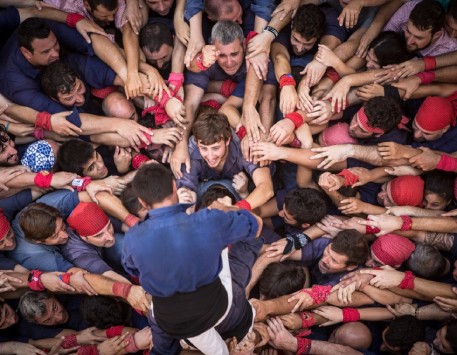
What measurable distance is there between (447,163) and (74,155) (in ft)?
9.83

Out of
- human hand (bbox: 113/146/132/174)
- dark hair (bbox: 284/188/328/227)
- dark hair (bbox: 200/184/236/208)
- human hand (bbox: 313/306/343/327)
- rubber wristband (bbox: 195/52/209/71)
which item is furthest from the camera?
human hand (bbox: 113/146/132/174)

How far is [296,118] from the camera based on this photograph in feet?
12.5

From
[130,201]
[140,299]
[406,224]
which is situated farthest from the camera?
[130,201]

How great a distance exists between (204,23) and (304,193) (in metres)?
1.89

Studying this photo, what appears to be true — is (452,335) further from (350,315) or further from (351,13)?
(351,13)

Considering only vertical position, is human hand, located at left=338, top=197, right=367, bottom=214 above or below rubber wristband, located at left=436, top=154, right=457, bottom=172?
below

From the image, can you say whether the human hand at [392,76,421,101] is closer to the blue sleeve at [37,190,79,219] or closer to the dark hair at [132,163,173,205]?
the dark hair at [132,163,173,205]

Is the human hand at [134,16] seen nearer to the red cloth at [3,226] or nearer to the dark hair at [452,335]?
the red cloth at [3,226]

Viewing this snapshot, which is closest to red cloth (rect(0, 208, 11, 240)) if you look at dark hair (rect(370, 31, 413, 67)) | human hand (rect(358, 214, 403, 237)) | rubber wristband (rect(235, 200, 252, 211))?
rubber wristband (rect(235, 200, 252, 211))

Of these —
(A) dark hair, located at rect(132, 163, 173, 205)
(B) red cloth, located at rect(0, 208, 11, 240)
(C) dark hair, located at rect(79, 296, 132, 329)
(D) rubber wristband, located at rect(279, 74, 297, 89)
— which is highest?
(D) rubber wristband, located at rect(279, 74, 297, 89)

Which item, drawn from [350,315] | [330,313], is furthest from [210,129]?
[350,315]

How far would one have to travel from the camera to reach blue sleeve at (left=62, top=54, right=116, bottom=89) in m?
4.07

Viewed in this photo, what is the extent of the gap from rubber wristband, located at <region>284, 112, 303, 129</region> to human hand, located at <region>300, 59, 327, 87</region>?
0.34 m

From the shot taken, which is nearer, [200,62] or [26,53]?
[26,53]
